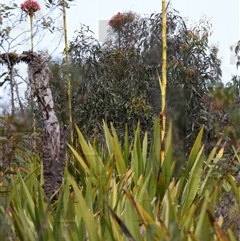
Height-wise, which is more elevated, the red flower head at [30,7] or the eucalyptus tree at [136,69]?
the red flower head at [30,7]

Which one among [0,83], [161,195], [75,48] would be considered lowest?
[161,195]

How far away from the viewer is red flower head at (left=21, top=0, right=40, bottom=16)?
9.02 feet

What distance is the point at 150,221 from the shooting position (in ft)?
4.20

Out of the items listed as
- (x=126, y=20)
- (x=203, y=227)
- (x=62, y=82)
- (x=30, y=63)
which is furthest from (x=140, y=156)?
(x=203, y=227)

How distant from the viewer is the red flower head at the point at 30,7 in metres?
2.75

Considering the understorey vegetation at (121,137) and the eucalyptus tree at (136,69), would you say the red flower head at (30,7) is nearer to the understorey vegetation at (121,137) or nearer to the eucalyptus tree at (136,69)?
the understorey vegetation at (121,137)

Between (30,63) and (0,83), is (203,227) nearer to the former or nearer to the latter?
(0,83)

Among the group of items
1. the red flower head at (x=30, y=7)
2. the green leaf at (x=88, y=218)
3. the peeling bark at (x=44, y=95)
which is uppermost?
the red flower head at (x=30, y=7)

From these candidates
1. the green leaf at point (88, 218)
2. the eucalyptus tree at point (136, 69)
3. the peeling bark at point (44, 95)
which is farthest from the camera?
the eucalyptus tree at point (136, 69)

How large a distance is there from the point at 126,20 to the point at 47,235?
5.74ft

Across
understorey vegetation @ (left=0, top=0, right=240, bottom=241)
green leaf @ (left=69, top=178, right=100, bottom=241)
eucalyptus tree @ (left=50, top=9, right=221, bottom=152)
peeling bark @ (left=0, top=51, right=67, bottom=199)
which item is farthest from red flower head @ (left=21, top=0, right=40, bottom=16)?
green leaf @ (left=69, top=178, right=100, bottom=241)

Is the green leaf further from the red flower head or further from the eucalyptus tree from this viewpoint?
the red flower head

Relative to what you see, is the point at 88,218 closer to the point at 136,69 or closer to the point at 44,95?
the point at 44,95

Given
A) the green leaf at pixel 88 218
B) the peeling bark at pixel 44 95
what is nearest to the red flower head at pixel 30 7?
the peeling bark at pixel 44 95
